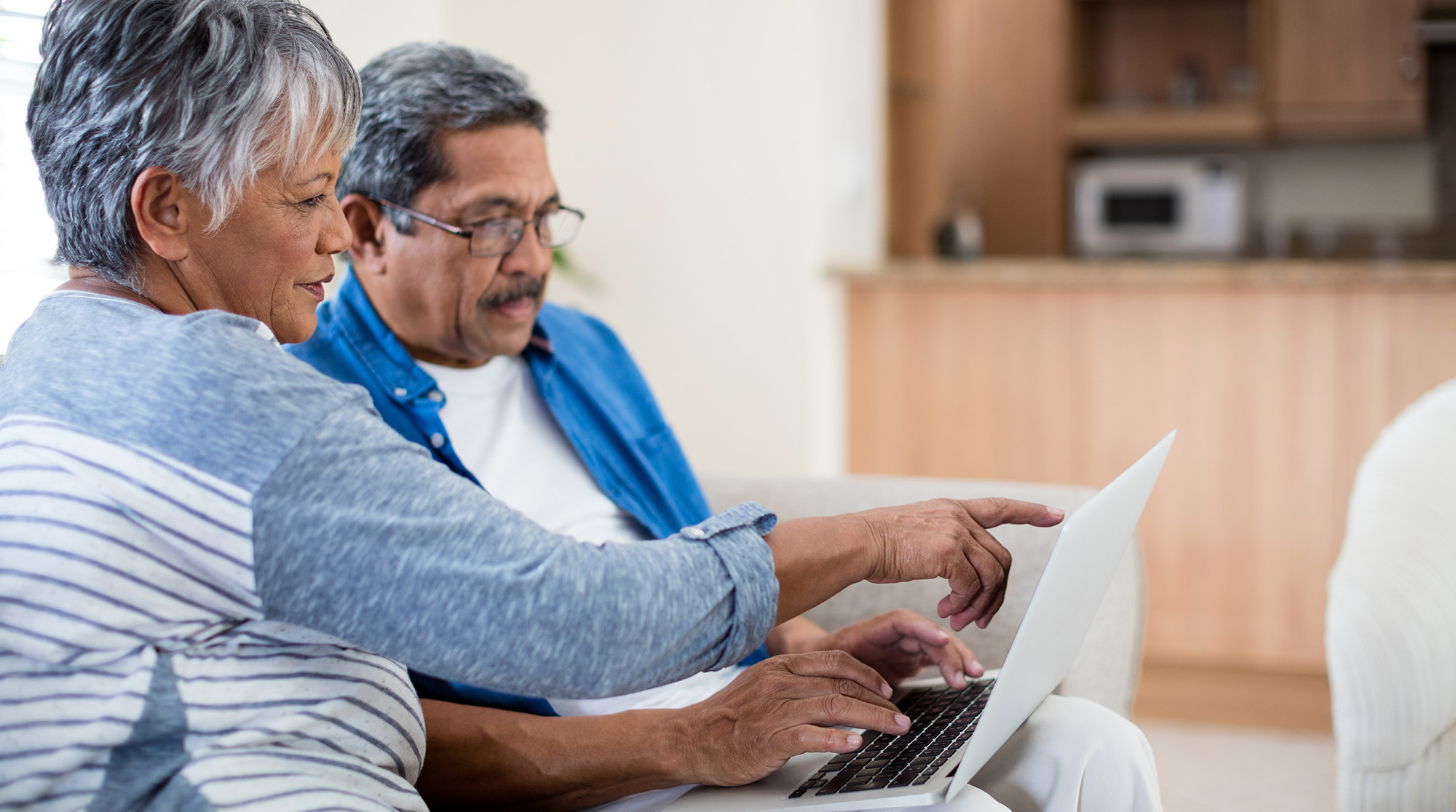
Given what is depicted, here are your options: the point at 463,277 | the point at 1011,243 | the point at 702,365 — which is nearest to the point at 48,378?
the point at 463,277

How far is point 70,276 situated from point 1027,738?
0.86 metres

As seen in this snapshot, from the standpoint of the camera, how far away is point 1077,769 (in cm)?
103

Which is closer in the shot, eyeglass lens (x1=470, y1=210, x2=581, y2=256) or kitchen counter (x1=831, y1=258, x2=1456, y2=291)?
eyeglass lens (x1=470, y1=210, x2=581, y2=256)

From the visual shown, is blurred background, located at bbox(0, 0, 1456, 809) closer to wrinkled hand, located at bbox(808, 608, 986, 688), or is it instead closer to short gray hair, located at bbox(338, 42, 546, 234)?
short gray hair, located at bbox(338, 42, 546, 234)

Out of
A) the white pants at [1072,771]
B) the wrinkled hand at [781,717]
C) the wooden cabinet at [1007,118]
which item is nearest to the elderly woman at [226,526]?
the wrinkled hand at [781,717]

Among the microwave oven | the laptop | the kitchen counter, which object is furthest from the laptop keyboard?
the microwave oven

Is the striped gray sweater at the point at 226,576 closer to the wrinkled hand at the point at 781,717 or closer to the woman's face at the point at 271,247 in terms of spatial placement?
the woman's face at the point at 271,247

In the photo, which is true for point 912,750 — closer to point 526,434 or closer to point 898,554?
point 898,554

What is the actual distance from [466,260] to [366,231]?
0.12 meters

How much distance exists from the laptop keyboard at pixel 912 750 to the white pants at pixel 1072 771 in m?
0.05

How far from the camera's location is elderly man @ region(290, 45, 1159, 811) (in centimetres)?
104

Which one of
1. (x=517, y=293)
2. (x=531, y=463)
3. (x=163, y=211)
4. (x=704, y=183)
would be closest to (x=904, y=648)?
(x=531, y=463)

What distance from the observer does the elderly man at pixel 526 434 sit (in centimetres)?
104


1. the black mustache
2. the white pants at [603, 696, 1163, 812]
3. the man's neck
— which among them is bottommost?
the white pants at [603, 696, 1163, 812]
